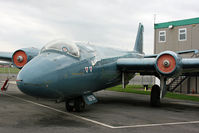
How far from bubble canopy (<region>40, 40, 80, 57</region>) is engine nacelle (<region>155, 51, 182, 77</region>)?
370 cm

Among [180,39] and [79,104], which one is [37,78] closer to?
[79,104]

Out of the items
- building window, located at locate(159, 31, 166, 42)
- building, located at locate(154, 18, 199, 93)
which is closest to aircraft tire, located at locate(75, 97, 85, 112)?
building, located at locate(154, 18, 199, 93)

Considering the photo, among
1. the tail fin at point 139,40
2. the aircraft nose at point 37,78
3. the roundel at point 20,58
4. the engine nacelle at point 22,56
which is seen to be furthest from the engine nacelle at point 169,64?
the roundel at point 20,58

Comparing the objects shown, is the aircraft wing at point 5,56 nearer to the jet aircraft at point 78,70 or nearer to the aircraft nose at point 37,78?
the jet aircraft at point 78,70

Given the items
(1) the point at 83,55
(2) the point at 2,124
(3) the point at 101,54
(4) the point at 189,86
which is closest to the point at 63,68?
(1) the point at 83,55

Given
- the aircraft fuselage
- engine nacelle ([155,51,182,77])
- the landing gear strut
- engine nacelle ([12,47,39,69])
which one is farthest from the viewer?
engine nacelle ([12,47,39,69])

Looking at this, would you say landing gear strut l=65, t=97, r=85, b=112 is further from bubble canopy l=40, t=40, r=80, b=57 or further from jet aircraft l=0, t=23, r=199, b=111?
bubble canopy l=40, t=40, r=80, b=57

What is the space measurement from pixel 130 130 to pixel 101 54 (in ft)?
14.1

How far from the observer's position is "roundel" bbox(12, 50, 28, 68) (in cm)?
1299

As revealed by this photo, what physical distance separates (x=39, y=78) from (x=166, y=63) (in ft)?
17.9

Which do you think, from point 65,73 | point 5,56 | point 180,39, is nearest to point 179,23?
point 180,39

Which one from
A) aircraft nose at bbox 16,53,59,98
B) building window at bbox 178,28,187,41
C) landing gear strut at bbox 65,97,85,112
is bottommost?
landing gear strut at bbox 65,97,85,112

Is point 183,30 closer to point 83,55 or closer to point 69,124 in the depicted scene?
point 83,55

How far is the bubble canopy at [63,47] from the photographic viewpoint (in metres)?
7.64
